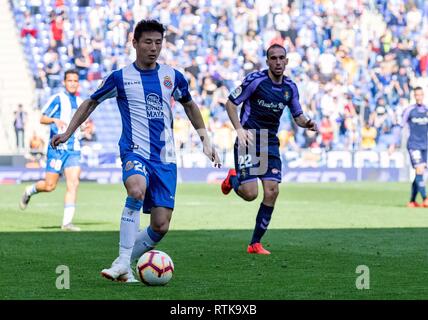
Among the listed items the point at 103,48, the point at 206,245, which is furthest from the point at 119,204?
the point at 103,48

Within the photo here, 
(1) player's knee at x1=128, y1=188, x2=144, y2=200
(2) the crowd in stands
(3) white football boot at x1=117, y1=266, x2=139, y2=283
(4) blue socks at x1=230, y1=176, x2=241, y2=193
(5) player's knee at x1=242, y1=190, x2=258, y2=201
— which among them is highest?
(2) the crowd in stands

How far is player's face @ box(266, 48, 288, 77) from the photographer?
40.6ft

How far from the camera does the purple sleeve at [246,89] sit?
12656 millimetres

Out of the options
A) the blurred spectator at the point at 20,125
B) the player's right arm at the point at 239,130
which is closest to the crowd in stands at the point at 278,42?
the blurred spectator at the point at 20,125

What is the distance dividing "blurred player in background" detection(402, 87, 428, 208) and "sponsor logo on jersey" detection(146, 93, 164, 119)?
13.2m

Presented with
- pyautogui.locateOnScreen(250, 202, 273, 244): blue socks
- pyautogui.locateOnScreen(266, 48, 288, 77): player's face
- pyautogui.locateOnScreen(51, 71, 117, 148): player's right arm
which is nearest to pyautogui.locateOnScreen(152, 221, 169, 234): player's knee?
pyautogui.locateOnScreen(51, 71, 117, 148): player's right arm

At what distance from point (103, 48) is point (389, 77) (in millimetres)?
9598

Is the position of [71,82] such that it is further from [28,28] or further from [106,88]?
[28,28]

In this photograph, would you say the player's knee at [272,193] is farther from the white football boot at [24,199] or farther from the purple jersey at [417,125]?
the purple jersey at [417,125]

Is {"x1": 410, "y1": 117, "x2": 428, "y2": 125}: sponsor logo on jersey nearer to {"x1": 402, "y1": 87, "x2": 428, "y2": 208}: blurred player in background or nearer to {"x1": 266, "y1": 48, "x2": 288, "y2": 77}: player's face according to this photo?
{"x1": 402, "y1": 87, "x2": 428, "y2": 208}: blurred player in background

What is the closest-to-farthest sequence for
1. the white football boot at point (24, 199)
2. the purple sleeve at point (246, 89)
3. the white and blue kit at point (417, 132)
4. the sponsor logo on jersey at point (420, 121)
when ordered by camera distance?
the purple sleeve at point (246, 89) → the white football boot at point (24, 199) → the white and blue kit at point (417, 132) → the sponsor logo on jersey at point (420, 121)
